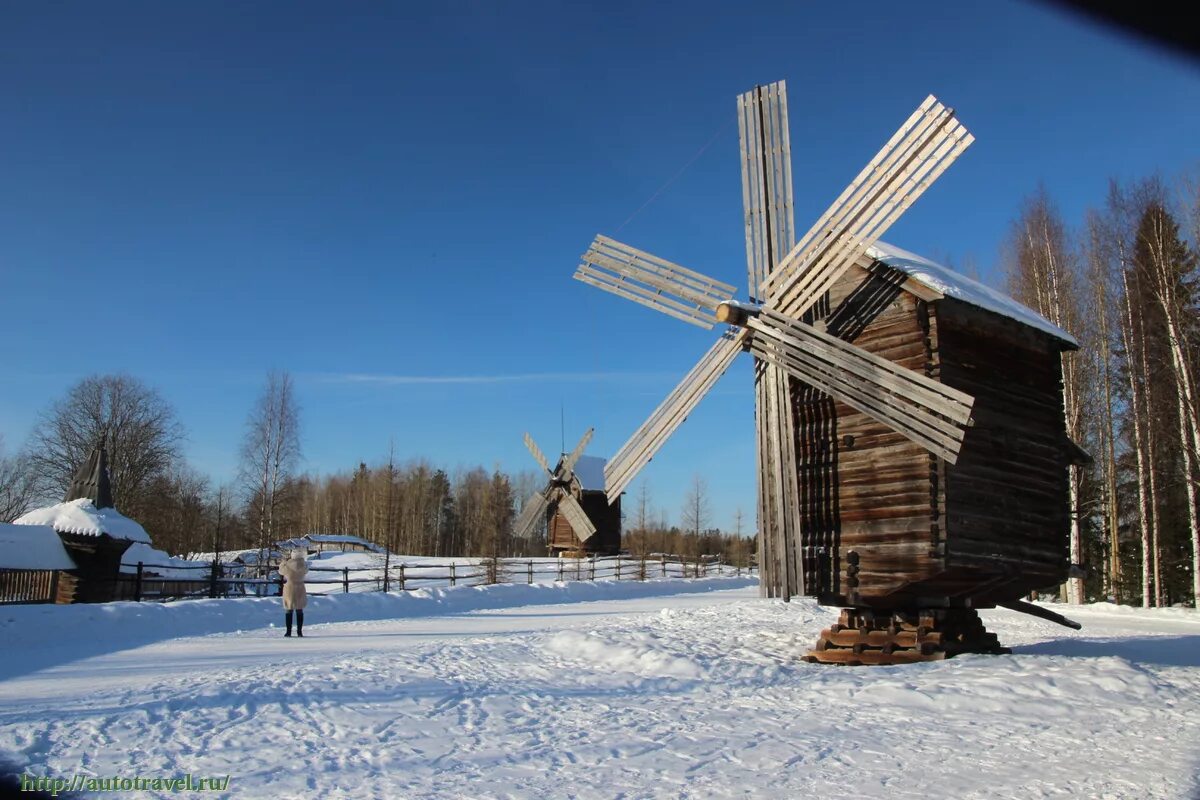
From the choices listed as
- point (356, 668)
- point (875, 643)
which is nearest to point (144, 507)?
point (356, 668)

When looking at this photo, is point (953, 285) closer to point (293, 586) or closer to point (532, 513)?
point (293, 586)

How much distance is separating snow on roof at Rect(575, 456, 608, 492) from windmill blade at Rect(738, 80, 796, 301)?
29.2 meters

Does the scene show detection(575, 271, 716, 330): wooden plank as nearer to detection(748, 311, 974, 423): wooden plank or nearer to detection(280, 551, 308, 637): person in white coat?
detection(748, 311, 974, 423): wooden plank

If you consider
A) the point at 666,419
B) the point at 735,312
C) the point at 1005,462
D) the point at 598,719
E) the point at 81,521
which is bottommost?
the point at 598,719

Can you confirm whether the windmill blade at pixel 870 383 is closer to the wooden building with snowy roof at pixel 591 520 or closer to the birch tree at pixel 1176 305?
the birch tree at pixel 1176 305

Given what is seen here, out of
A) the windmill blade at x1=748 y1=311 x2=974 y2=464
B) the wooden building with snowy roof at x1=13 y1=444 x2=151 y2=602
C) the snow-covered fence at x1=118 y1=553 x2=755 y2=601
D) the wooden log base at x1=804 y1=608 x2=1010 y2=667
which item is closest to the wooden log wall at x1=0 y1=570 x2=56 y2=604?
the snow-covered fence at x1=118 y1=553 x2=755 y2=601

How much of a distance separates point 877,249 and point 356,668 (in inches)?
371

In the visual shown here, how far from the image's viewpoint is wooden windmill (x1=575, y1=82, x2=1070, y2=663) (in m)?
11.1

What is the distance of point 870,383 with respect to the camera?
11227 millimetres

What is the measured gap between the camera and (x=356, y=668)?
32.9ft

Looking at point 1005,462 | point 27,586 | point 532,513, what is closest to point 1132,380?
point 1005,462

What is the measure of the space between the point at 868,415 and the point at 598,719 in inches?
241

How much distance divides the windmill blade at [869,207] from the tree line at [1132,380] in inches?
573

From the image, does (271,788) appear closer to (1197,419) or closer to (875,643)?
(875,643)
